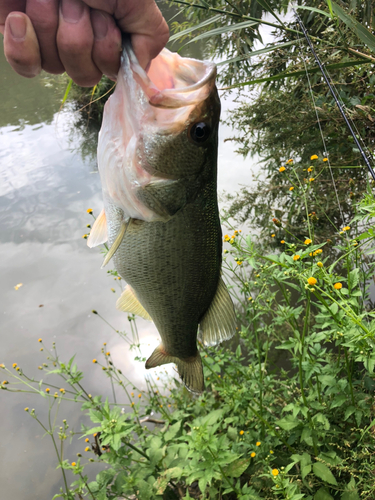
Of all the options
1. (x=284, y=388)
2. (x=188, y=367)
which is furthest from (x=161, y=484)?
(x=284, y=388)

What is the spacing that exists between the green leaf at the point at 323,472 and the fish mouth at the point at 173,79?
175 cm

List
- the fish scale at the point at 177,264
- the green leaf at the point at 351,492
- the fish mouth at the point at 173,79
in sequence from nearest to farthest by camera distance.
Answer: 1. the fish mouth at the point at 173,79
2. the fish scale at the point at 177,264
3. the green leaf at the point at 351,492

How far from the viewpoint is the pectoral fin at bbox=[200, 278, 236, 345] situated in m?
1.38

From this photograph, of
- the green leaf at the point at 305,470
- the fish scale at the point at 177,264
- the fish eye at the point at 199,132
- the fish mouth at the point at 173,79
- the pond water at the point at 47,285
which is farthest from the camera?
the pond water at the point at 47,285

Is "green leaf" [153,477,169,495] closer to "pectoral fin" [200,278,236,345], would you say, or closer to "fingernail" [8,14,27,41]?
"pectoral fin" [200,278,236,345]

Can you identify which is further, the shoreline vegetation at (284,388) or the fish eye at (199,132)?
the shoreline vegetation at (284,388)

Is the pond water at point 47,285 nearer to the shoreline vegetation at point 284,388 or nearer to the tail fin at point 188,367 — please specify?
the shoreline vegetation at point 284,388

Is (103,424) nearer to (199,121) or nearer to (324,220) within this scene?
(199,121)

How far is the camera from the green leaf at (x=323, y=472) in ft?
5.11

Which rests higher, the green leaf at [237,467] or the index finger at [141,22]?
the index finger at [141,22]

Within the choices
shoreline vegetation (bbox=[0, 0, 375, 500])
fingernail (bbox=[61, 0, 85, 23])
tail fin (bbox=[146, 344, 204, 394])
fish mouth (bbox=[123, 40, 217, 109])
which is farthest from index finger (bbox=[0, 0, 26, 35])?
tail fin (bbox=[146, 344, 204, 394])

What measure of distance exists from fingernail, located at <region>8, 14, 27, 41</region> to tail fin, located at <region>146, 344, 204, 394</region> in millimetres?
1230

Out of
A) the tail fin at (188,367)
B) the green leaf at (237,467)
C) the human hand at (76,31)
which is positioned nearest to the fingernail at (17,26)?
the human hand at (76,31)

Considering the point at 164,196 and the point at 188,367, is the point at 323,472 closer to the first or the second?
the point at 188,367
